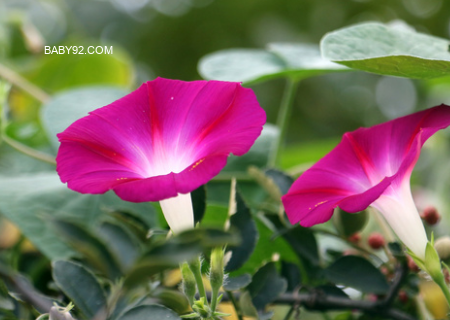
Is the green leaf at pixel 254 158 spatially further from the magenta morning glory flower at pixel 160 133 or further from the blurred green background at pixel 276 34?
the blurred green background at pixel 276 34

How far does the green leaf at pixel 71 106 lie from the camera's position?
0.51 meters

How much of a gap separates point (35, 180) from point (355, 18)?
1939 millimetres

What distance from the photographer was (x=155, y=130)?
29 cm

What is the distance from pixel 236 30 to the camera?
6.98ft

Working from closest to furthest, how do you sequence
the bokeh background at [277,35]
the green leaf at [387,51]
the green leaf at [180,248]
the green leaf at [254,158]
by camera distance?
the green leaf at [180,248] → the green leaf at [387,51] → the green leaf at [254,158] → the bokeh background at [277,35]

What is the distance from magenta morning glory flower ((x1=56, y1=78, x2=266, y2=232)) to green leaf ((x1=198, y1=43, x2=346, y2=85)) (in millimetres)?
174

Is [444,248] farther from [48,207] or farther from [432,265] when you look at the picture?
[48,207]

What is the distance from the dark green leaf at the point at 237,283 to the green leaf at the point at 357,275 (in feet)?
0.23

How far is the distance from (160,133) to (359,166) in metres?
0.12

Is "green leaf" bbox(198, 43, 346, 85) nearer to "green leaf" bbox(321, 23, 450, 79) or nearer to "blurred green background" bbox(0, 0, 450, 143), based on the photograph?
"green leaf" bbox(321, 23, 450, 79)
